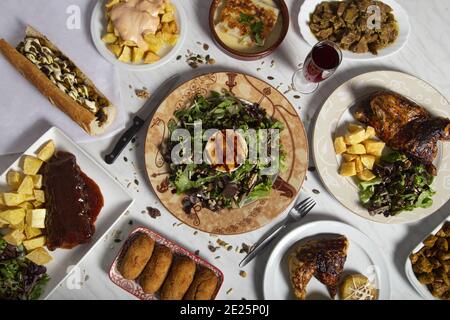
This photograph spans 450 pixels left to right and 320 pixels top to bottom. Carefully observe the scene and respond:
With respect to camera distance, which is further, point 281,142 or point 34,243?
point 281,142

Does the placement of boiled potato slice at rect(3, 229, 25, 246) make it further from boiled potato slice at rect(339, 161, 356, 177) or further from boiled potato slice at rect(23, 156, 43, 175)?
boiled potato slice at rect(339, 161, 356, 177)

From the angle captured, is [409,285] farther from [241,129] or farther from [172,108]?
[172,108]

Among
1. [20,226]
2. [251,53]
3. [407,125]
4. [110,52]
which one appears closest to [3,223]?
[20,226]

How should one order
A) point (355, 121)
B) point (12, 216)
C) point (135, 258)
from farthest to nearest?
point (355, 121) → point (135, 258) → point (12, 216)

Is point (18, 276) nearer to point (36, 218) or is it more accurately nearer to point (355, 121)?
point (36, 218)

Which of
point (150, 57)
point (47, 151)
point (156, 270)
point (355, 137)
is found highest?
point (150, 57)

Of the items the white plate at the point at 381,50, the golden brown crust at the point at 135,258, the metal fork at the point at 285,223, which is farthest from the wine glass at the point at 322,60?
the golden brown crust at the point at 135,258
